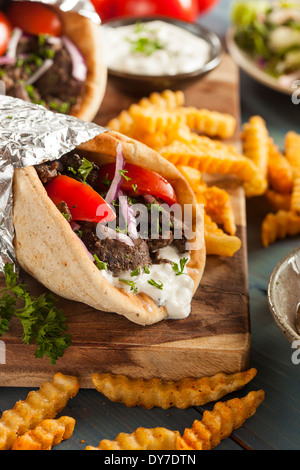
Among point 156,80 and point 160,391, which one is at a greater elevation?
point 156,80

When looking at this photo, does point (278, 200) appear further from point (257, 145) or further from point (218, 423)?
point (218, 423)

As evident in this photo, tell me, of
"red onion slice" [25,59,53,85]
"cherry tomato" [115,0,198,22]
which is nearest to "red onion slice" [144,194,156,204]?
"red onion slice" [25,59,53,85]

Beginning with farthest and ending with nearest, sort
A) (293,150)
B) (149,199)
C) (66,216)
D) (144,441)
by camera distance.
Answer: (293,150) < (149,199) < (66,216) < (144,441)

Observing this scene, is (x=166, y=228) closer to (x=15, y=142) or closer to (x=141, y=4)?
(x=15, y=142)

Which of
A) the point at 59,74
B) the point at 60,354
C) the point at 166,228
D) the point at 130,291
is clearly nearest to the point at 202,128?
the point at 59,74

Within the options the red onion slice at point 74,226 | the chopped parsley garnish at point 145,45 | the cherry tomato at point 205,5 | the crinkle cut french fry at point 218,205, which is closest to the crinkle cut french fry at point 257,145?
the crinkle cut french fry at point 218,205

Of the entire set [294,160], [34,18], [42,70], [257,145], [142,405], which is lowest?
[142,405]

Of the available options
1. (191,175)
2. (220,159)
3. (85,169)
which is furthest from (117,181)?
(220,159)
